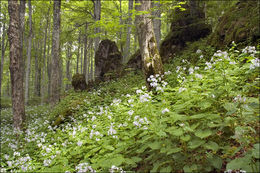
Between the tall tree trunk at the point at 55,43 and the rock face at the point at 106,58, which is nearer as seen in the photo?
the tall tree trunk at the point at 55,43

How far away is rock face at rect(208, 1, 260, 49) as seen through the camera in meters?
5.18

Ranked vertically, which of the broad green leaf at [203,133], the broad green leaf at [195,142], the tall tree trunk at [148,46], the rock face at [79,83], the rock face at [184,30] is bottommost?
the broad green leaf at [195,142]

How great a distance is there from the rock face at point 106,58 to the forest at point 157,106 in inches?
2.7

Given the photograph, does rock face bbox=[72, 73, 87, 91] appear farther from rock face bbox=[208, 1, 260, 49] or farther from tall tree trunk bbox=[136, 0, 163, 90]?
rock face bbox=[208, 1, 260, 49]

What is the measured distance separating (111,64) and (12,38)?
259 inches

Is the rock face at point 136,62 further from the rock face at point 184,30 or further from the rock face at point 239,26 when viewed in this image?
the rock face at point 239,26

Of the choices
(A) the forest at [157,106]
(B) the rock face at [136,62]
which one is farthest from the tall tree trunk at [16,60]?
(B) the rock face at [136,62]

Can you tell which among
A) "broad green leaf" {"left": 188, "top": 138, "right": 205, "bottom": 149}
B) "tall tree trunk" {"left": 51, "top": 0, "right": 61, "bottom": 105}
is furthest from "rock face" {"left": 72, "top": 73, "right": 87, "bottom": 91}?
"broad green leaf" {"left": 188, "top": 138, "right": 205, "bottom": 149}

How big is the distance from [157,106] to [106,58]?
9720 mm

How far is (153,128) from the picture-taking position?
2.37 metres

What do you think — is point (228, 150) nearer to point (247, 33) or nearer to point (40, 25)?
point (247, 33)

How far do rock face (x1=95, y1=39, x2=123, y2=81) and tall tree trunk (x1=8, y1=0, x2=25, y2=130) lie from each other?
5747mm

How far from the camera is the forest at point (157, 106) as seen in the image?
2113 mm

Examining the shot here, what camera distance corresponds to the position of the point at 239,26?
574cm
